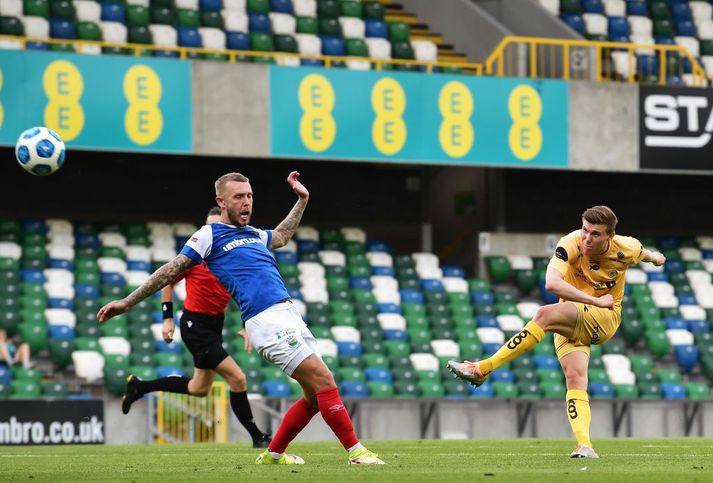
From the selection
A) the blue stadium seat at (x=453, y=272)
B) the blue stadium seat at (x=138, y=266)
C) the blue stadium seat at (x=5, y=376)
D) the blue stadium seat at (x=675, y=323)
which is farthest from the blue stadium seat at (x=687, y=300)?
the blue stadium seat at (x=5, y=376)

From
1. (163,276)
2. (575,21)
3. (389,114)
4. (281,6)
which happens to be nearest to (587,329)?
(163,276)

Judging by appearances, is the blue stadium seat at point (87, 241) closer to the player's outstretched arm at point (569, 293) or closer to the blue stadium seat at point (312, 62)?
the blue stadium seat at point (312, 62)

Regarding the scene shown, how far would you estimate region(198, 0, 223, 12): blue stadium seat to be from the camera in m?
26.0

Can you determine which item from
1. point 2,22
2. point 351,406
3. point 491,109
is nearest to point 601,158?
point 491,109

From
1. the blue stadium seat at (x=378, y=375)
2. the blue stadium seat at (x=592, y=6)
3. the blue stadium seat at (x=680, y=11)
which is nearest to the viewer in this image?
the blue stadium seat at (x=378, y=375)

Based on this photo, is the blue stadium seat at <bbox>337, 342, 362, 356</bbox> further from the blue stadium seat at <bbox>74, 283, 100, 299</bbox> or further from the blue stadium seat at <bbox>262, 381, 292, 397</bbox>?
the blue stadium seat at <bbox>74, 283, 100, 299</bbox>

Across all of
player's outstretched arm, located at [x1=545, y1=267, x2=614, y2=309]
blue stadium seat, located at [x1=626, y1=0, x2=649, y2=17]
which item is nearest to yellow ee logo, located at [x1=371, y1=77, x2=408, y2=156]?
blue stadium seat, located at [x1=626, y1=0, x2=649, y2=17]

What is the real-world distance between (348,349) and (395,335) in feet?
3.64

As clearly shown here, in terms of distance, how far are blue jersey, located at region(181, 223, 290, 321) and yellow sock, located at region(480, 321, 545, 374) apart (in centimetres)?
151

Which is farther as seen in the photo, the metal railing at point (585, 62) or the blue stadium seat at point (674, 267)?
the blue stadium seat at point (674, 267)

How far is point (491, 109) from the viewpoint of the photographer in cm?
2456

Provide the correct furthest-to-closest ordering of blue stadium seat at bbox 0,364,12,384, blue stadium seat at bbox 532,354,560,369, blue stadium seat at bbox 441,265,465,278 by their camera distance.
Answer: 1. blue stadium seat at bbox 441,265,465,278
2. blue stadium seat at bbox 532,354,560,369
3. blue stadium seat at bbox 0,364,12,384

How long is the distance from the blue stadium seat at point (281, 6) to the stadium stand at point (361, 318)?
3.93 metres

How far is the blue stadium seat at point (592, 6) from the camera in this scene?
2867 cm
